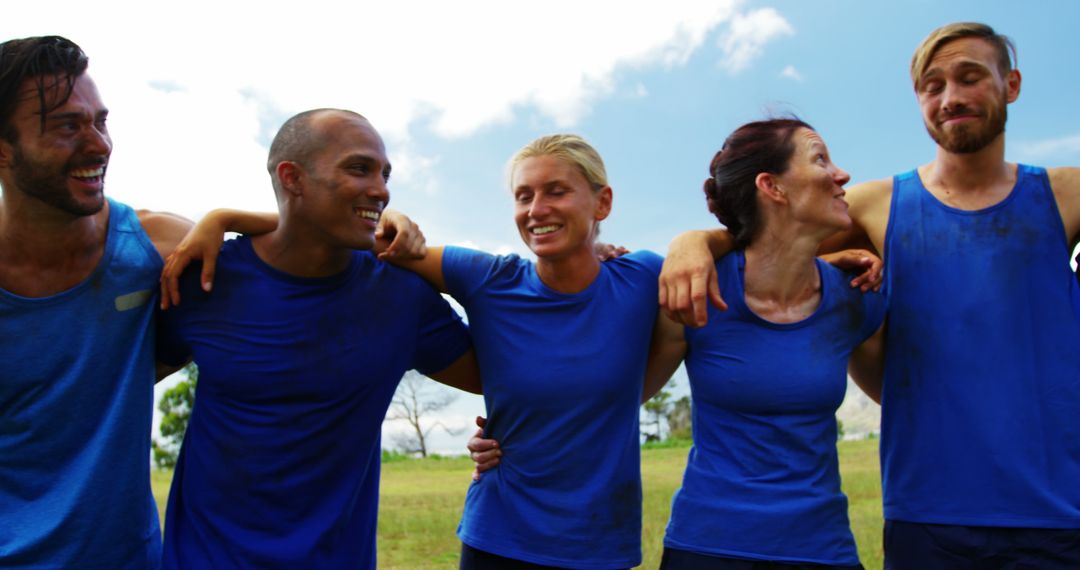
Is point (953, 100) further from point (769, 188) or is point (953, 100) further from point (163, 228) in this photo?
point (163, 228)

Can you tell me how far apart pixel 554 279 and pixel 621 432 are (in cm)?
74

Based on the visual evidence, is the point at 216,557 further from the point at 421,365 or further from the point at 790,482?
the point at 790,482

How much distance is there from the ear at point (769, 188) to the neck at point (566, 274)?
33.9 inches

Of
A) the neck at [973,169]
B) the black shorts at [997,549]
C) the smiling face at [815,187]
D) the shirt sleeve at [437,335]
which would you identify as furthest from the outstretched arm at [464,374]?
the neck at [973,169]

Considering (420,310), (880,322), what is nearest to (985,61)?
(880,322)

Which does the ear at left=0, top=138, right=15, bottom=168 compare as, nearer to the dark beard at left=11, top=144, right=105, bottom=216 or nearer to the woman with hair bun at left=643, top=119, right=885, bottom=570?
the dark beard at left=11, top=144, right=105, bottom=216

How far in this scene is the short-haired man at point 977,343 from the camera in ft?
13.5

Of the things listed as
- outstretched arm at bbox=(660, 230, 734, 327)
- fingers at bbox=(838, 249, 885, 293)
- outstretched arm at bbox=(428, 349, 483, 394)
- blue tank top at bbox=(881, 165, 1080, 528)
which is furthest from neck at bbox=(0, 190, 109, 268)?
blue tank top at bbox=(881, 165, 1080, 528)

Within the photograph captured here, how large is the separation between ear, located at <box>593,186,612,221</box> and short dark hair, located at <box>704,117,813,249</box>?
499mm

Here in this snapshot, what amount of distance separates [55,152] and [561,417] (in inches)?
93.7

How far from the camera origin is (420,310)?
4.23 metres

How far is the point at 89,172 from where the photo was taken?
3.91 meters

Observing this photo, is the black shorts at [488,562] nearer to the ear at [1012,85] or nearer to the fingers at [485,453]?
the fingers at [485,453]

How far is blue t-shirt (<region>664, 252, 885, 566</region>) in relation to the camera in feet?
11.8
